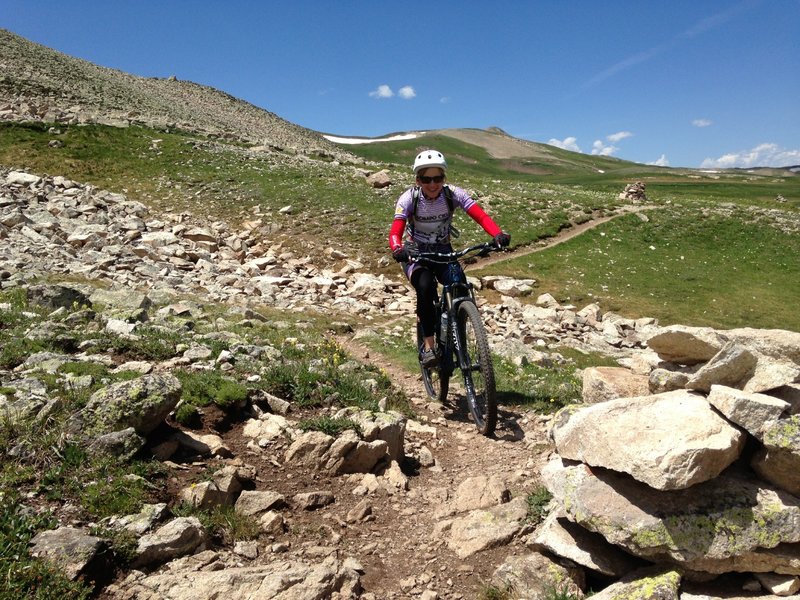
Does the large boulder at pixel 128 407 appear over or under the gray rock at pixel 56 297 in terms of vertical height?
under

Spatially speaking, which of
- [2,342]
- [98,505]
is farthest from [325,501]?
[2,342]

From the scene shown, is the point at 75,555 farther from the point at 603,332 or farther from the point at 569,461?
the point at 603,332

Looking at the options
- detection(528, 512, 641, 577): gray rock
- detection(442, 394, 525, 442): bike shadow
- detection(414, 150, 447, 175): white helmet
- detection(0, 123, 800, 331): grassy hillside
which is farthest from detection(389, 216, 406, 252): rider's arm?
detection(0, 123, 800, 331): grassy hillside

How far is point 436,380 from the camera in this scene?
34.0 ft

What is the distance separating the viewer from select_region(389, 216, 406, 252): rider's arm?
28.0 ft

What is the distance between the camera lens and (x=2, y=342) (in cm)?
773

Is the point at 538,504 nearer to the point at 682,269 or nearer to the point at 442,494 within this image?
the point at 442,494

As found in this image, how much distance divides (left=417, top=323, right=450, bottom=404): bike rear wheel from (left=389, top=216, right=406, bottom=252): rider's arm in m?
1.82

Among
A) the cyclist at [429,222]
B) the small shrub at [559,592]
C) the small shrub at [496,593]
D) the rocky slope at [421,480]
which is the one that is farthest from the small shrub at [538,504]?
the cyclist at [429,222]

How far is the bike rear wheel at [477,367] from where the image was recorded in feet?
24.9

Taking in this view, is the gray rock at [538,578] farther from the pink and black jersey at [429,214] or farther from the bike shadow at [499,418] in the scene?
the pink and black jersey at [429,214]

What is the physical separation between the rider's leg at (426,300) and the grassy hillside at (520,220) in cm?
1372

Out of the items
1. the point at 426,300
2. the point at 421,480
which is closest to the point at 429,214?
the point at 426,300

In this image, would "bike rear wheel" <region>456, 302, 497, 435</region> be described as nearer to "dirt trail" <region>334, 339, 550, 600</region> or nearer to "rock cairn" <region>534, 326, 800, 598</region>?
"dirt trail" <region>334, 339, 550, 600</region>
